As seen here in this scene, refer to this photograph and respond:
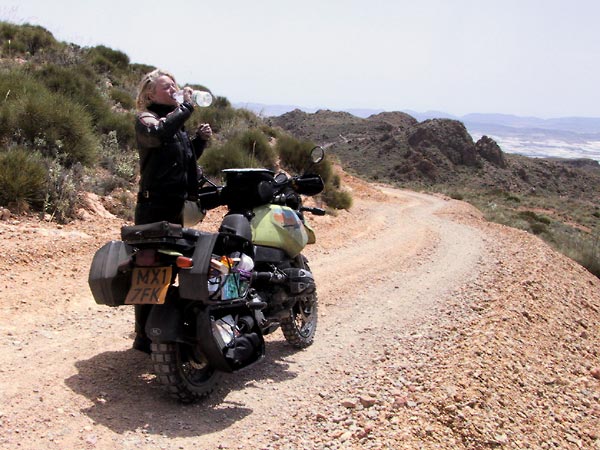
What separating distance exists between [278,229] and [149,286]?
4.77 feet

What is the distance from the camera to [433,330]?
21.1ft

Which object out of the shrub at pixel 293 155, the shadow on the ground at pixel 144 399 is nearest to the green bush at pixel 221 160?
the shrub at pixel 293 155

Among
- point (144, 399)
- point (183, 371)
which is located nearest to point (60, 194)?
point (144, 399)

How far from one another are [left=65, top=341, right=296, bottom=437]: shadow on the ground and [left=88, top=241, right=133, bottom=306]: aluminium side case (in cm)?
68

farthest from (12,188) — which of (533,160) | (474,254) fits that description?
(533,160)


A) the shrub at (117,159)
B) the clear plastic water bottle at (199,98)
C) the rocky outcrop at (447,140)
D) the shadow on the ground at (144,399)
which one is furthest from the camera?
the rocky outcrop at (447,140)

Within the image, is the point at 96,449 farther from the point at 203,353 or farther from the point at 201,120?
the point at 201,120

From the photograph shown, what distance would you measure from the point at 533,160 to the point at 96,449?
78.9 meters

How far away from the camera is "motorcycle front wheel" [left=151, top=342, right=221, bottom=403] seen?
3943mm

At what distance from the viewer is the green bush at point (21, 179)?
27.5ft

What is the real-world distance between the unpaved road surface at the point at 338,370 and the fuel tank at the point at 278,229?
107cm

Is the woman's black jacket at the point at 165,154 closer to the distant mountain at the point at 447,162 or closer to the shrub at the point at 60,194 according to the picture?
the shrub at the point at 60,194

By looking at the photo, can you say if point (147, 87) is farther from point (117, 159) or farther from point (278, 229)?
point (117, 159)

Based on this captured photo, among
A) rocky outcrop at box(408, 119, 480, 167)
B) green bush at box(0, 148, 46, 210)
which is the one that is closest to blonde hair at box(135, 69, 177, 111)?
green bush at box(0, 148, 46, 210)
